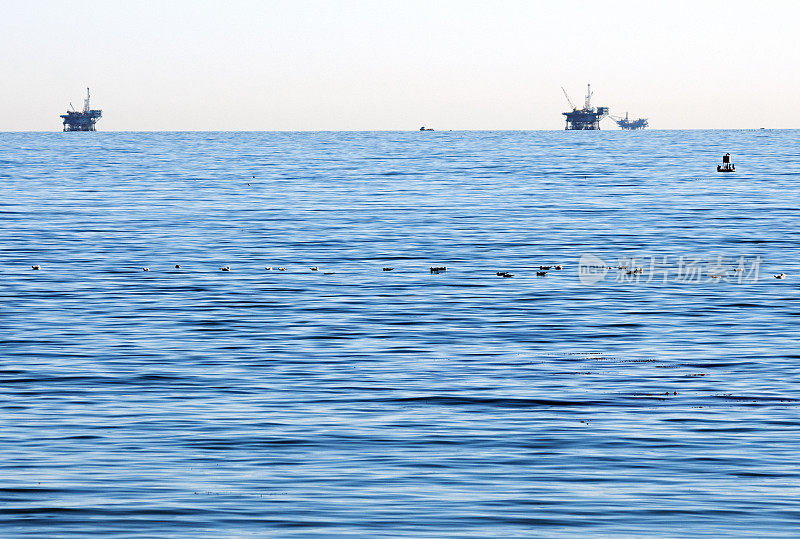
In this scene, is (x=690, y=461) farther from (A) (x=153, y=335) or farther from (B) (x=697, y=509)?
(A) (x=153, y=335)

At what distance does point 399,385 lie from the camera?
23766 mm

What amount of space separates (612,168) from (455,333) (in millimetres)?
111960

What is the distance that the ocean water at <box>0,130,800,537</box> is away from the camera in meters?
16.5

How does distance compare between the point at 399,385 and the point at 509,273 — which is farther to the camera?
the point at 509,273

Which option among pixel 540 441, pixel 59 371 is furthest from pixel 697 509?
pixel 59 371

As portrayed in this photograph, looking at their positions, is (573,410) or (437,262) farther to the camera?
(437,262)

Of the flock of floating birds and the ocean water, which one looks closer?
the ocean water

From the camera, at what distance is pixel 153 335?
2983 centimetres

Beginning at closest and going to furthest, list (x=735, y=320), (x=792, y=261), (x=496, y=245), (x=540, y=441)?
1. (x=540, y=441)
2. (x=735, y=320)
3. (x=792, y=261)
4. (x=496, y=245)

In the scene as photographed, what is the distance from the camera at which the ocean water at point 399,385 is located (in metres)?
16.5

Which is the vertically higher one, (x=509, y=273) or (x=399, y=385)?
(x=509, y=273)

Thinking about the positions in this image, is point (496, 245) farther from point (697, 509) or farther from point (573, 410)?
point (697, 509)

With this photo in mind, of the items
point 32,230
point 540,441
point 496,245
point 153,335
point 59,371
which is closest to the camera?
point 540,441

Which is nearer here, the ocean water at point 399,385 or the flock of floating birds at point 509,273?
the ocean water at point 399,385
